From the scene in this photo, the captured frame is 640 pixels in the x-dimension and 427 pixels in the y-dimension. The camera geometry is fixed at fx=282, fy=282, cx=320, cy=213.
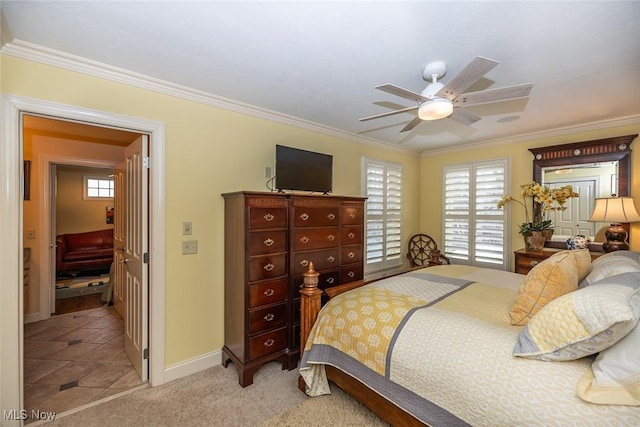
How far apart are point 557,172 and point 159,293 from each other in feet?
15.0

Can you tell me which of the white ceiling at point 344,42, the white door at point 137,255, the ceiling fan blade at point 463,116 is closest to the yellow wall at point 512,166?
the white ceiling at point 344,42

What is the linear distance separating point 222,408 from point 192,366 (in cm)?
60

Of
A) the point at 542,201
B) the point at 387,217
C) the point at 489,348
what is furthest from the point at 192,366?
the point at 542,201

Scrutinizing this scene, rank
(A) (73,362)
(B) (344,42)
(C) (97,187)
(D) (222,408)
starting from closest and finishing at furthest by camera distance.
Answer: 1. (B) (344,42)
2. (D) (222,408)
3. (A) (73,362)
4. (C) (97,187)

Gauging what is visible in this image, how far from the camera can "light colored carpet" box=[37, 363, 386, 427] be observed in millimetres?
1913

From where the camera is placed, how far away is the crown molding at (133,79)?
1.79 m

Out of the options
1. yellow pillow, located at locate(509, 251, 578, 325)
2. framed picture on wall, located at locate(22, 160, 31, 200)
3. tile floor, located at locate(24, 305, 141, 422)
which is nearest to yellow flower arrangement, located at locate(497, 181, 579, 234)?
yellow pillow, located at locate(509, 251, 578, 325)

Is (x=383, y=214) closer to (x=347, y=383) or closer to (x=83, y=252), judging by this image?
(x=347, y=383)

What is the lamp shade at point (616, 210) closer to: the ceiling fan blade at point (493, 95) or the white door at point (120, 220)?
the ceiling fan blade at point (493, 95)

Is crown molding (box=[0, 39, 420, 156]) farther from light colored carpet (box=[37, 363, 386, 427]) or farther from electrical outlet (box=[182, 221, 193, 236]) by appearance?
light colored carpet (box=[37, 363, 386, 427])

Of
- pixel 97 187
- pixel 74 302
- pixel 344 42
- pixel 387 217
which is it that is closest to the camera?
pixel 344 42

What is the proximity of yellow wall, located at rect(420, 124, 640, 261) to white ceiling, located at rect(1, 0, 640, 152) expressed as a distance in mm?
713

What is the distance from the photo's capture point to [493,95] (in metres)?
1.84

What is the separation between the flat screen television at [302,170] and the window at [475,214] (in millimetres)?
2279
